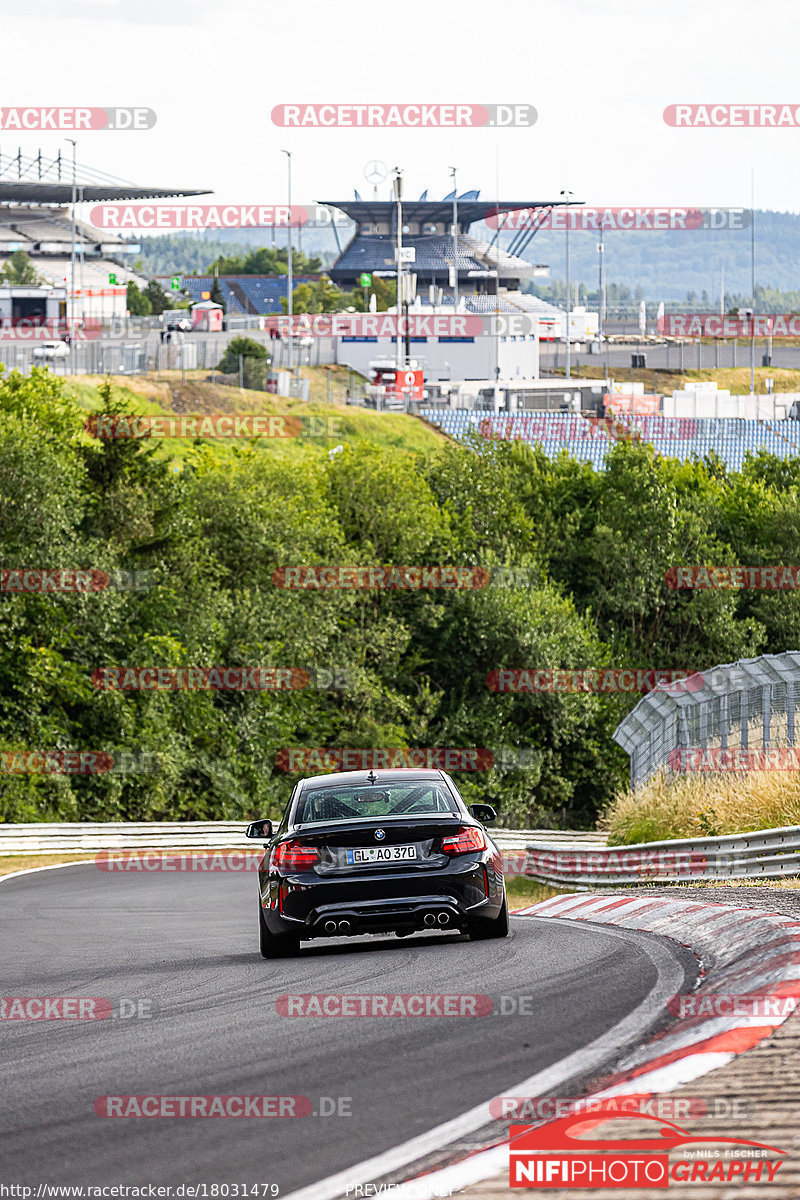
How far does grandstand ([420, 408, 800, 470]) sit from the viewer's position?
8069 cm

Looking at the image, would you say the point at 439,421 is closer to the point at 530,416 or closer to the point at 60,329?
the point at 530,416

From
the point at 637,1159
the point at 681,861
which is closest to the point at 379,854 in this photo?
the point at 637,1159

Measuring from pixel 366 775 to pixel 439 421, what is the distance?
74.1 metres

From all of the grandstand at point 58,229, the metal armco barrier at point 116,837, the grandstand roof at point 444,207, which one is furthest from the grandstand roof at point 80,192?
the metal armco barrier at point 116,837

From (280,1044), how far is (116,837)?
25.0 metres

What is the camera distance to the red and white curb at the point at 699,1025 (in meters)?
4.51

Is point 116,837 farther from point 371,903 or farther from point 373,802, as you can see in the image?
point 371,903

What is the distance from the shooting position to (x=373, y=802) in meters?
10.8

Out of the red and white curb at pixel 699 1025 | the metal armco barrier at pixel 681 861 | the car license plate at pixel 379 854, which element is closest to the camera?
the red and white curb at pixel 699 1025

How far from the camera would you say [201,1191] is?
14.8 ft

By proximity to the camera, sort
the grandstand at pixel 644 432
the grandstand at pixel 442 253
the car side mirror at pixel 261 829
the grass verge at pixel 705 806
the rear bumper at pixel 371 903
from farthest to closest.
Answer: the grandstand at pixel 442 253, the grandstand at pixel 644 432, the grass verge at pixel 705 806, the car side mirror at pixel 261 829, the rear bumper at pixel 371 903

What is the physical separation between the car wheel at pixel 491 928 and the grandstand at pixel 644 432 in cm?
6680

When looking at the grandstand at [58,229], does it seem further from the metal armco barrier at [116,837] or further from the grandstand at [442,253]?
the metal armco barrier at [116,837]

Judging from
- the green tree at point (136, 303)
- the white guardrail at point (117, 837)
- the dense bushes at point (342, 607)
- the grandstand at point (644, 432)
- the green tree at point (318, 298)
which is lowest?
the white guardrail at point (117, 837)
